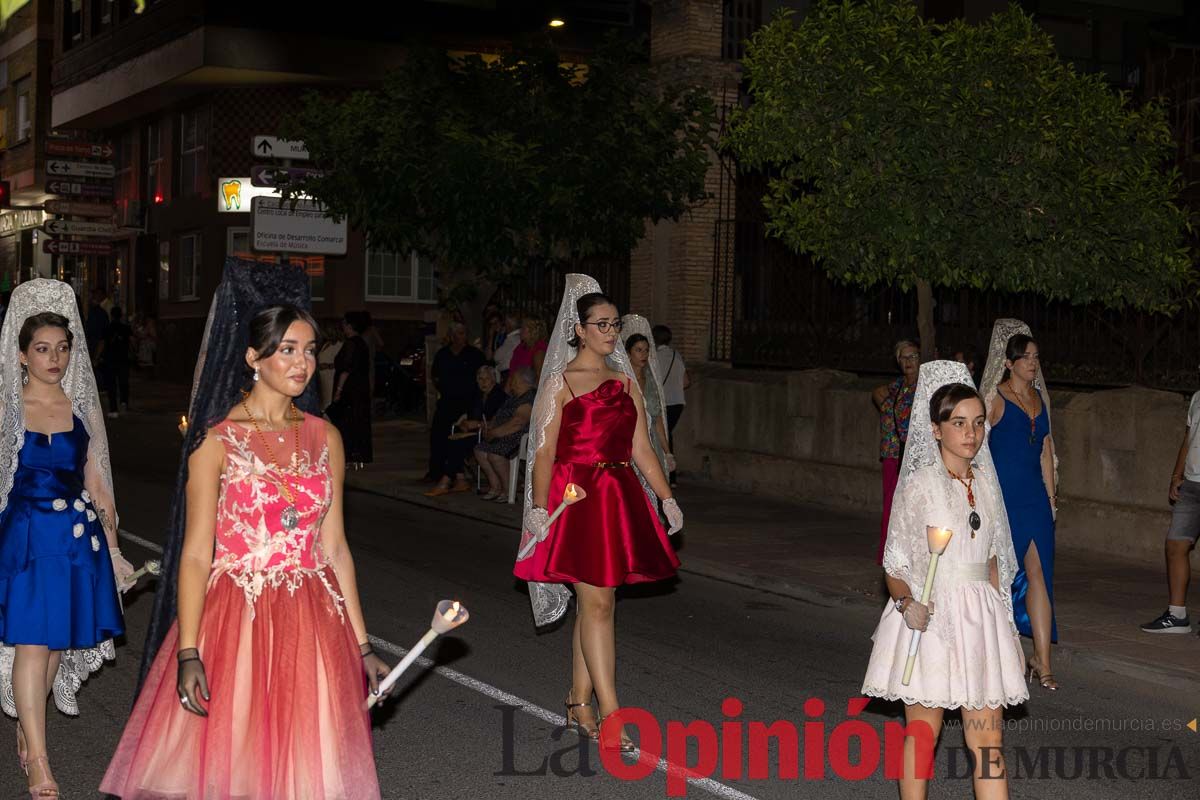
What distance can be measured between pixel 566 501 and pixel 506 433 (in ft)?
28.1

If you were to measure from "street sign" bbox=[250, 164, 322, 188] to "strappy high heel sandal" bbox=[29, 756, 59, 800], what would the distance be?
12.1 metres

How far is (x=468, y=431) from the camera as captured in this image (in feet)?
53.3

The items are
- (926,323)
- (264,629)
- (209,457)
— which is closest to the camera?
(264,629)

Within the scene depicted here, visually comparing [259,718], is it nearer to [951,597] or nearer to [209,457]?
[209,457]

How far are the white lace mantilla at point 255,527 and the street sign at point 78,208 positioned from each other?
32296 mm

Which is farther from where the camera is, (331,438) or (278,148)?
(278,148)

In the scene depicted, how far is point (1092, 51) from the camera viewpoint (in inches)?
1505

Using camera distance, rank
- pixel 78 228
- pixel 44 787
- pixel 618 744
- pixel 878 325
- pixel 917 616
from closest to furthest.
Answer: pixel 917 616 → pixel 44 787 → pixel 618 744 → pixel 878 325 → pixel 78 228

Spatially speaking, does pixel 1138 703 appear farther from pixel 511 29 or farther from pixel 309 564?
pixel 511 29

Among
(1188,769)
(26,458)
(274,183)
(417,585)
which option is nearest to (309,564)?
(26,458)

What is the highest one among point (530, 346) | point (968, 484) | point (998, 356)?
point (530, 346)

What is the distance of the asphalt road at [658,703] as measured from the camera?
6.12 metres

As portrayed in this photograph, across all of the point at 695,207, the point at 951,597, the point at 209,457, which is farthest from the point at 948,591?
the point at 695,207

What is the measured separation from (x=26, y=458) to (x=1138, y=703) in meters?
5.75
